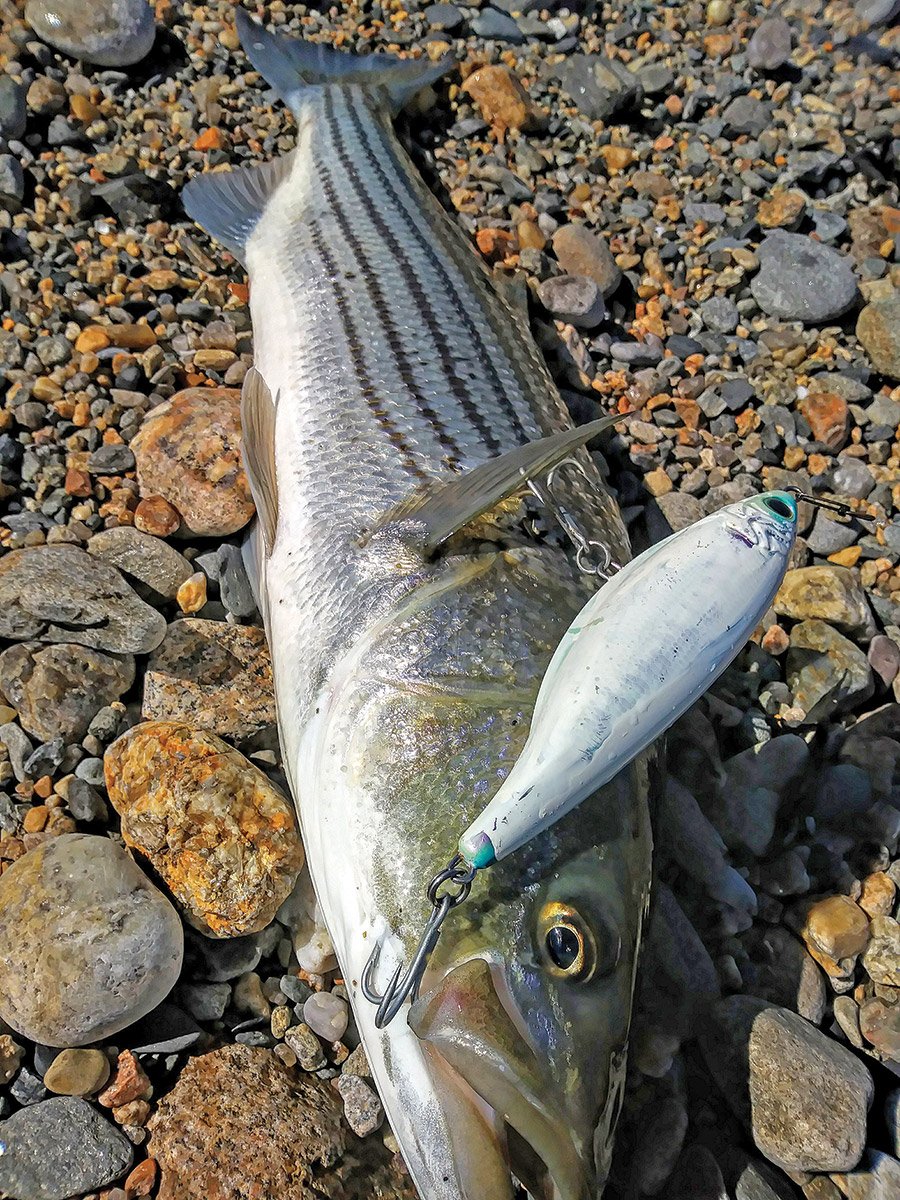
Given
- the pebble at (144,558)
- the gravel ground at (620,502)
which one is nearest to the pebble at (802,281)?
the gravel ground at (620,502)

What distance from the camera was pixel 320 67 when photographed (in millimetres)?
4746

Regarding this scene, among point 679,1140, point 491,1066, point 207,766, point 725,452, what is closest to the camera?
point 491,1066

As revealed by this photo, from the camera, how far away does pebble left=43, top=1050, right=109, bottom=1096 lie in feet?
7.24

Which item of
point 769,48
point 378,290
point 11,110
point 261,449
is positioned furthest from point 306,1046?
point 769,48

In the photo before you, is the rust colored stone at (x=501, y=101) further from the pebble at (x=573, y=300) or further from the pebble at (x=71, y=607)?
the pebble at (x=71, y=607)

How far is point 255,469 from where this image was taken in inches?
114

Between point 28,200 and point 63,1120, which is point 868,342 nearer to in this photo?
point 28,200

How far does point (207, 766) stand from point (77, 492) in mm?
1362

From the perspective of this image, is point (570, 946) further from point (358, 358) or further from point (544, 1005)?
point (358, 358)

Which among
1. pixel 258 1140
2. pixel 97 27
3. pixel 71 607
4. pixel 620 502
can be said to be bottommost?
pixel 620 502

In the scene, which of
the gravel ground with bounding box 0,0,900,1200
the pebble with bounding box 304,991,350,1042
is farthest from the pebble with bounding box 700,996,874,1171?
the pebble with bounding box 304,991,350,1042

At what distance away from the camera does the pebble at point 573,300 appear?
166 inches

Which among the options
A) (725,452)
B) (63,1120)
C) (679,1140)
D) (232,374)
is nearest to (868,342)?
(725,452)

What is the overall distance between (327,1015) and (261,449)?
Result: 1.72 m
